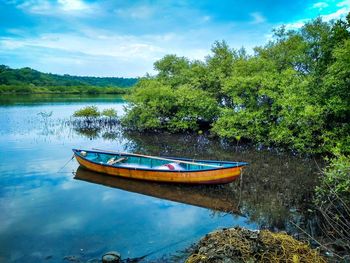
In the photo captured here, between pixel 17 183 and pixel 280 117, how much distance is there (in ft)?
49.2

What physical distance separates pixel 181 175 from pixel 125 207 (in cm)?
254

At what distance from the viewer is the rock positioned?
6746mm

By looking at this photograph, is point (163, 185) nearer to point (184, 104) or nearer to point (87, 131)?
point (184, 104)

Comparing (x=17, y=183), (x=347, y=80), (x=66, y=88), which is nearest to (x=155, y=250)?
(x=17, y=183)

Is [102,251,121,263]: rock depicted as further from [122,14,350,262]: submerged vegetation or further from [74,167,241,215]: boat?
[122,14,350,262]: submerged vegetation

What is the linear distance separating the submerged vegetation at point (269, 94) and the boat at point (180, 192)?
19.8 feet

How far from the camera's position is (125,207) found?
10.4m

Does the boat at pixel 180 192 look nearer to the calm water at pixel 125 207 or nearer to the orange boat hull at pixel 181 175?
the calm water at pixel 125 207

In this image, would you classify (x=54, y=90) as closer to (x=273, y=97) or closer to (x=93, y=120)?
(x=93, y=120)

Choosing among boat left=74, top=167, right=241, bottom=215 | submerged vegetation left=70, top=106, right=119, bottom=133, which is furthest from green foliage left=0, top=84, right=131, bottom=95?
boat left=74, top=167, right=241, bottom=215

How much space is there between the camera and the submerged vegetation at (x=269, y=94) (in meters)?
14.8

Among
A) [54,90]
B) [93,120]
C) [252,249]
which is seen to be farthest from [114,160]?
[54,90]

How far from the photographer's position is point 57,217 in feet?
31.1

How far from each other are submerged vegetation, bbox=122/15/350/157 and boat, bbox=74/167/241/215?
602 cm
